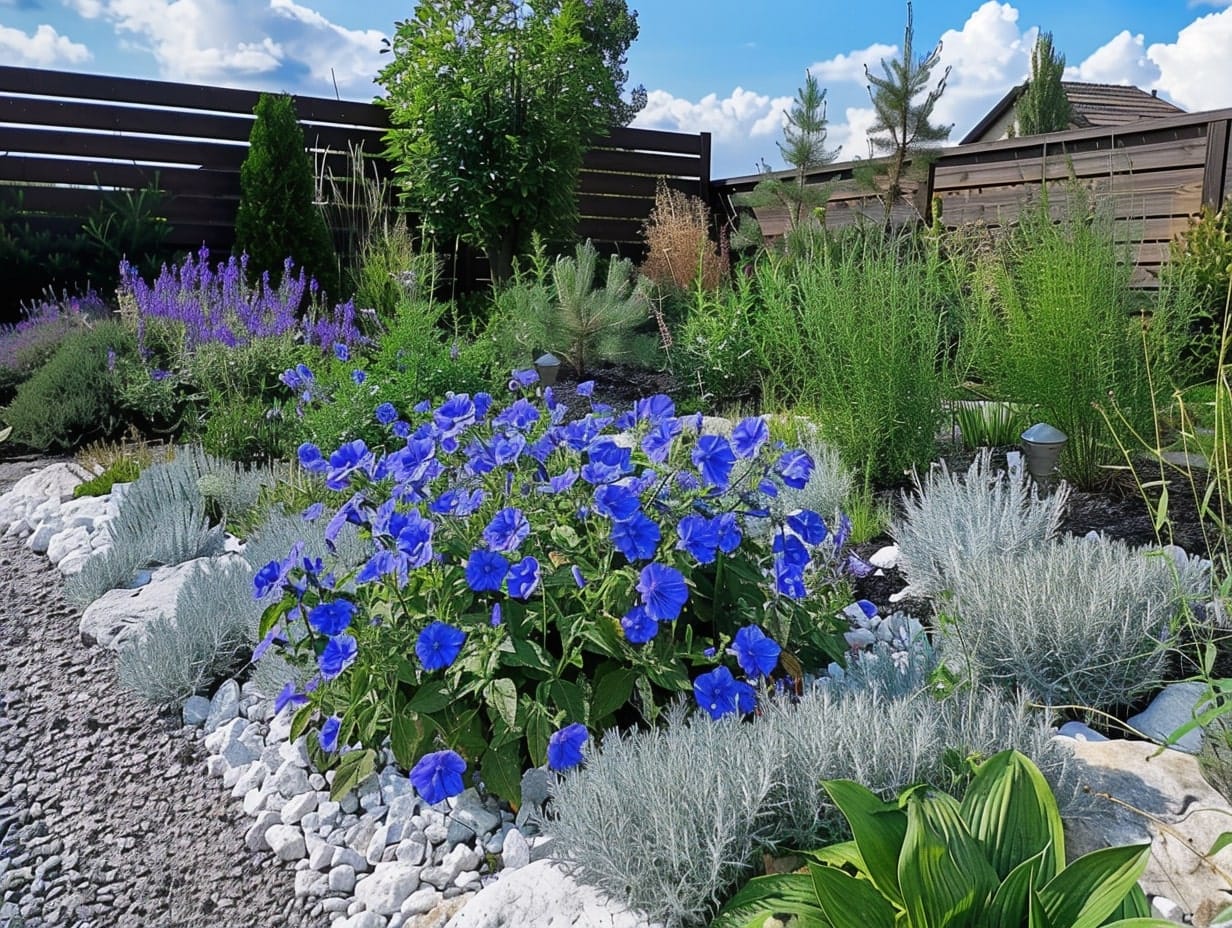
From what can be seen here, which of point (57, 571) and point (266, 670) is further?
point (57, 571)

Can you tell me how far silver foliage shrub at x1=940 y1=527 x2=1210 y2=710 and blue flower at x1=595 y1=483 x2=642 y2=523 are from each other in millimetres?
887

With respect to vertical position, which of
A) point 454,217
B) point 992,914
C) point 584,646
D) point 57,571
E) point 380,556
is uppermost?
point 454,217

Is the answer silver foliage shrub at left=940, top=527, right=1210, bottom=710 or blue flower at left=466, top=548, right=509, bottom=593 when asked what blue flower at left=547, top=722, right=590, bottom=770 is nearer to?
blue flower at left=466, top=548, right=509, bottom=593

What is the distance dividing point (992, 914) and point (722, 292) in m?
5.99

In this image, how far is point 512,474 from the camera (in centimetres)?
221

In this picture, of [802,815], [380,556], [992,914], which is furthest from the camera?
[380,556]

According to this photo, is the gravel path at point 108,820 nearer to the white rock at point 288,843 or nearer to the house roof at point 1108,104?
the white rock at point 288,843

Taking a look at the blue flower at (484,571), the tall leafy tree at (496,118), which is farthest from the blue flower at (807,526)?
the tall leafy tree at (496,118)

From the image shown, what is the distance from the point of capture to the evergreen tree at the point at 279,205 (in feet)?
28.8

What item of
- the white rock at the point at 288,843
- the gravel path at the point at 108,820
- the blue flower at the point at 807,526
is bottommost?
the gravel path at the point at 108,820

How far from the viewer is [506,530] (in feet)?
6.03

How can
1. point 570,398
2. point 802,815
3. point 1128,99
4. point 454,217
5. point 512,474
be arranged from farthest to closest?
point 1128,99, point 454,217, point 570,398, point 512,474, point 802,815

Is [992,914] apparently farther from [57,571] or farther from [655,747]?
[57,571]

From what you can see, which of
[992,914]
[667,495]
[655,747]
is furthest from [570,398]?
[992,914]
